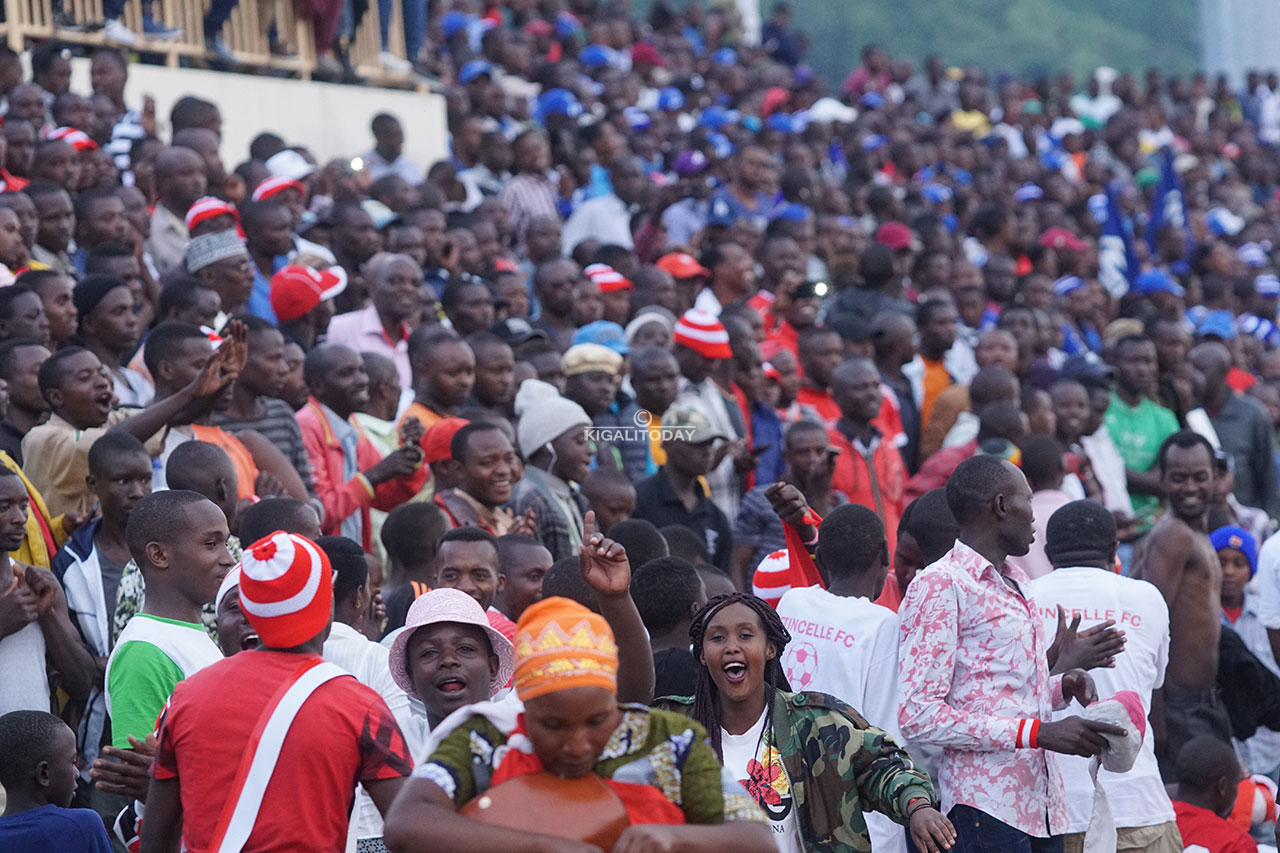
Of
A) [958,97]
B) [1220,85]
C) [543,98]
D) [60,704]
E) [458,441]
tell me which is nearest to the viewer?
[60,704]

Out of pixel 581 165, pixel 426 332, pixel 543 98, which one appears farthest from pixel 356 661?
pixel 543 98

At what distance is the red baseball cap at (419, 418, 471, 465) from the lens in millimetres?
7137

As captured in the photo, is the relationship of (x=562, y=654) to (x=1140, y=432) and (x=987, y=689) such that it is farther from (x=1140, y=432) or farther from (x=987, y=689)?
(x=1140, y=432)

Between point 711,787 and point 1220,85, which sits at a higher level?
point 711,787

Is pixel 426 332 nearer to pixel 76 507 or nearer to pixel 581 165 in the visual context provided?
pixel 76 507

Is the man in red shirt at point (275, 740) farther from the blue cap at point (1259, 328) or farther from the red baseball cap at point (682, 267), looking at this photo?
the blue cap at point (1259, 328)

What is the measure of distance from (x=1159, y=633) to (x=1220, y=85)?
2238cm

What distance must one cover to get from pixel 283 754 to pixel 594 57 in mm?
16155

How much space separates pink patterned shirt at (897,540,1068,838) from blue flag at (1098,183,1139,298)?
37.7ft

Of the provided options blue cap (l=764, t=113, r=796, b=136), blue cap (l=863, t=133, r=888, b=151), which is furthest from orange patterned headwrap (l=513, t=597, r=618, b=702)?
blue cap (l=863, t=133, r=888, b=151)

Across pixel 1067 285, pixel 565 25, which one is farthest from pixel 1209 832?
pixel 565 25

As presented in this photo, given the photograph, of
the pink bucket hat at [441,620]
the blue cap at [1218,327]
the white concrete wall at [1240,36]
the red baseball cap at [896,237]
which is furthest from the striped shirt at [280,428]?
the white concrete wall at [1240,36]

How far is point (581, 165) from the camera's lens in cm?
1428

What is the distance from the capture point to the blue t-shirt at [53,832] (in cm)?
437
